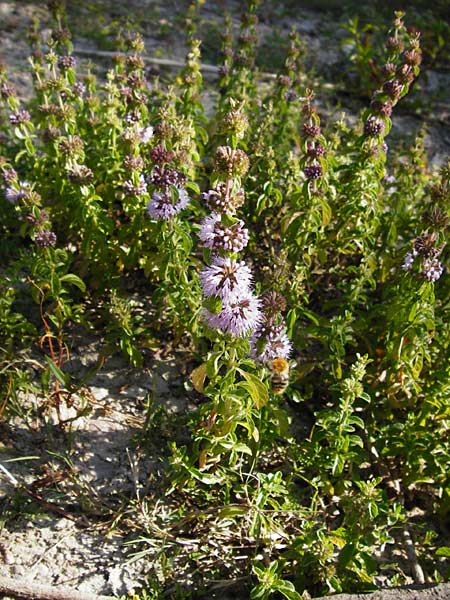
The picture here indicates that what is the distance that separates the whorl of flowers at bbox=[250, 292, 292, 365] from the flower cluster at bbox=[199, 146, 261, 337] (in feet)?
0.81

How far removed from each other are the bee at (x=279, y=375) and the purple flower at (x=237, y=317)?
1.91ft

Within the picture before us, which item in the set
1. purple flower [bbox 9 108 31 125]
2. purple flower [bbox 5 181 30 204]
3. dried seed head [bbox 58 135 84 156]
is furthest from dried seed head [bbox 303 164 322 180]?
purple flower [bbox 9 108 31 125]

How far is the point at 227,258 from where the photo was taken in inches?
95.6

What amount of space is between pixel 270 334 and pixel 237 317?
48 cm

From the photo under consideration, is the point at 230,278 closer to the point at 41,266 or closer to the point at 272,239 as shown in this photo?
the point at 41,266

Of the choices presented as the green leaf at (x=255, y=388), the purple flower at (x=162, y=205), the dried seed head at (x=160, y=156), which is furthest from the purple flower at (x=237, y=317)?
the dried seed head at (x=160, y=156)

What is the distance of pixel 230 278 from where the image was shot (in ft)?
7.99

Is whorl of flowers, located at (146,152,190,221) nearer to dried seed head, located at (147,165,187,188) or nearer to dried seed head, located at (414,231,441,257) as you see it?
dried seed head, located at (147,165,187,188)

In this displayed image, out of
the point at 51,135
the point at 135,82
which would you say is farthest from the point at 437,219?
the point at 51,135

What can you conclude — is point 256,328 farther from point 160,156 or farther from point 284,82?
point 284,82

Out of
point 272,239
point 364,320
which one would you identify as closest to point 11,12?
point 272,239

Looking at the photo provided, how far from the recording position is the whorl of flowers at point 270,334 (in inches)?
113

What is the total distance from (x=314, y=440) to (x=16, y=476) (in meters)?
1.73

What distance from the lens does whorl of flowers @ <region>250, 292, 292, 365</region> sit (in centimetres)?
287
